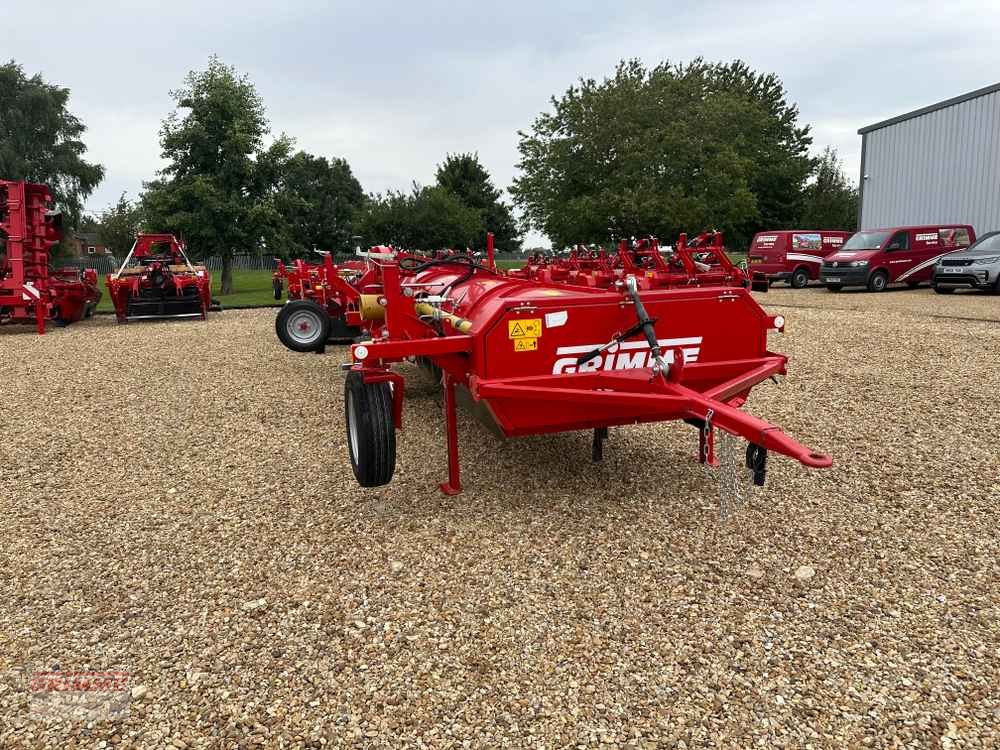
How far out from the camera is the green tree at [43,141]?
89.8ft

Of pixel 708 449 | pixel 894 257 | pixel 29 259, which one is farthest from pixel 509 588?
pixel 894 257

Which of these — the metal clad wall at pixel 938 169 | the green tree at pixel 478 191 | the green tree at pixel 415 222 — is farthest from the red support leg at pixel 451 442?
the green tree at pixel 478 191

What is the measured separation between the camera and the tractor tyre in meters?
19.1

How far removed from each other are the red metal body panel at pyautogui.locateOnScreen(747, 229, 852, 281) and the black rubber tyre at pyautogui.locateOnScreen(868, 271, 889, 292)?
2071 millimetres

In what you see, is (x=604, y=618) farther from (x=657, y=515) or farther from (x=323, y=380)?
(x=323, y=380)

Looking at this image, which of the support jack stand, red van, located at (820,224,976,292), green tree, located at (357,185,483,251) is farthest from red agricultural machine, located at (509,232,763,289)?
green tree, located at (357,185,483,251)

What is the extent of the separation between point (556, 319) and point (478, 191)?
54.8 meters

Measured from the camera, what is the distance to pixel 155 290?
1277cm

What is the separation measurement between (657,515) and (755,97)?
5254cm

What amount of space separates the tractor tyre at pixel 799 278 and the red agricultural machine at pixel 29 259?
1658 centimetres

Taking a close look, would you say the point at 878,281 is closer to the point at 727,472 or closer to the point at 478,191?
the point at 727,472

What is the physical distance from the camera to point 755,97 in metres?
49.2

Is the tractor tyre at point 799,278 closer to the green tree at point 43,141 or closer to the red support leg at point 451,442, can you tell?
the red support leg at point 451,442

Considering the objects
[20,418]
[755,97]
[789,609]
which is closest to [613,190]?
[20,418]
